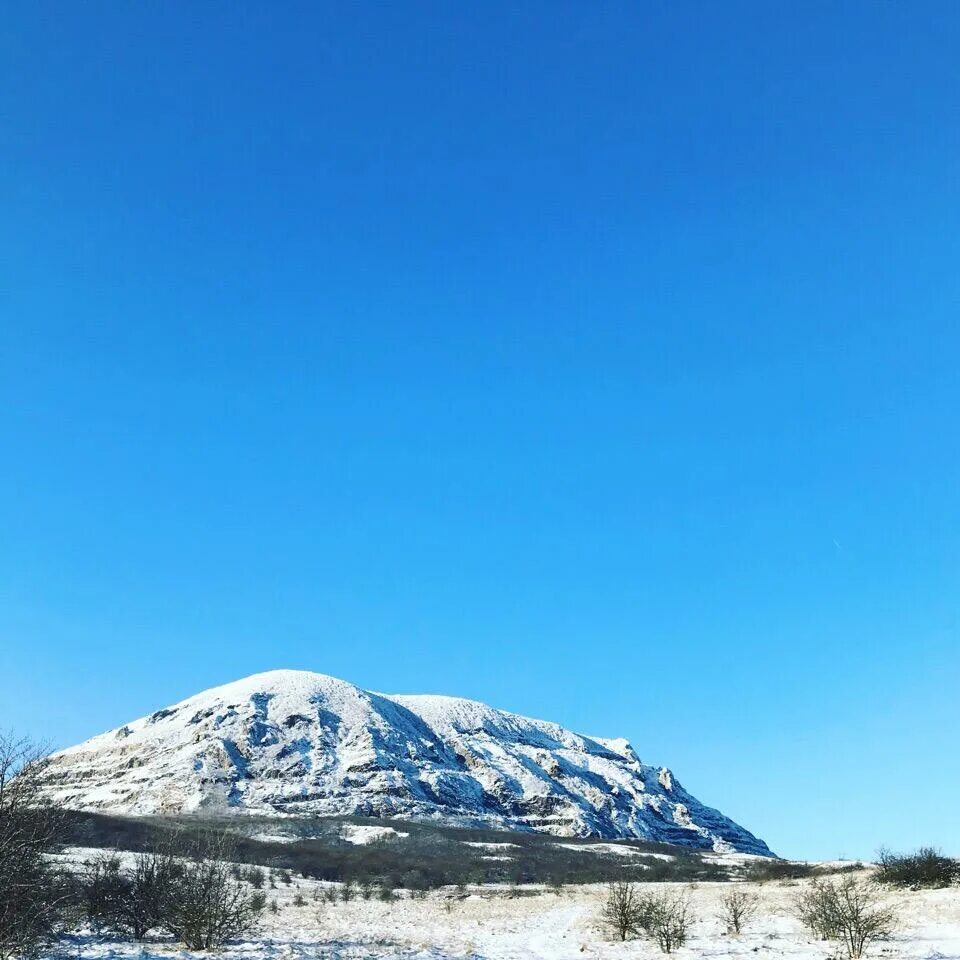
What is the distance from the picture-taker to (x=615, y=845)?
167125 millimetres

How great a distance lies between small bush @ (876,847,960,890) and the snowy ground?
5765 millimetres

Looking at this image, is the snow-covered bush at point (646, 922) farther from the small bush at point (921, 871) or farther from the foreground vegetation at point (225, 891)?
the small bush at point (921, 871)

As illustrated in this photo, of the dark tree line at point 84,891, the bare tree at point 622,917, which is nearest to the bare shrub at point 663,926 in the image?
the bare tree at point 622,917

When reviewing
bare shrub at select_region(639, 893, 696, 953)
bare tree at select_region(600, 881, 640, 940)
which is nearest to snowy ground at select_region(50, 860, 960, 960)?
bare shrub at select_region(639, 893, 696, 953)

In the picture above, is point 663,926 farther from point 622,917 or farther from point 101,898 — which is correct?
point 101,898

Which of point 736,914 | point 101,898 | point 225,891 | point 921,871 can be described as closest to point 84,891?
point 101,898

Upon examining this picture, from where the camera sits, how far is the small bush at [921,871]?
155ft

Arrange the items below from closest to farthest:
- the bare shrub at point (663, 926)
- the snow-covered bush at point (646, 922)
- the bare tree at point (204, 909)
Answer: the bare tree at point (204, 909) < the bare shrub at point (663, 926) < the snow-covered bush at point (646, 922)

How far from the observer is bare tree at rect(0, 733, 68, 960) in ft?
65.0

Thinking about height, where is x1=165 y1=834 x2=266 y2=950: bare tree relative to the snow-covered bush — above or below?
above

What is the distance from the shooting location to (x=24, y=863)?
2089cm

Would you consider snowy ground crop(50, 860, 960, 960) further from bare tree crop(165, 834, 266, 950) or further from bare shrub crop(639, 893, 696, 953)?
bare tree crop(165, 834, 266, 950)

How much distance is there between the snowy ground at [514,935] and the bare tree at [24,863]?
3218mm

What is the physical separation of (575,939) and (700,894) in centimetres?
3010
